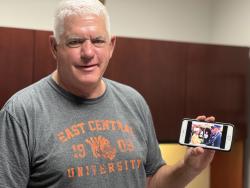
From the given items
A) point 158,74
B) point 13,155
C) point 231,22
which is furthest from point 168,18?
point 13,155

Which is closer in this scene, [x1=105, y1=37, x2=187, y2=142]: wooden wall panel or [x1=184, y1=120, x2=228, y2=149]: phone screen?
[x1=184, y1=120, x2=228, y2=149]: phone screen

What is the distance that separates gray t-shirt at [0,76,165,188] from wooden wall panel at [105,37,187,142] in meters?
0.65

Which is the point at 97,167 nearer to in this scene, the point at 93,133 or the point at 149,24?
the point at 93,133

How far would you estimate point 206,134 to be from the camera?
4.25ft

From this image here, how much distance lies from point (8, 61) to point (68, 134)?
2.35ft

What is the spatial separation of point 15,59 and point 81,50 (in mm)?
689

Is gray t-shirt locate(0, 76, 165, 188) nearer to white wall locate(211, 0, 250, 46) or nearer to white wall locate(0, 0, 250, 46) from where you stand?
white wall locate(0, 0, 250, 46)

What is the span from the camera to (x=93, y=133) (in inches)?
47.0

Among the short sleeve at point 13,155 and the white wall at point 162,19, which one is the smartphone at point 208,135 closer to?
the short sleeve at point 13,155

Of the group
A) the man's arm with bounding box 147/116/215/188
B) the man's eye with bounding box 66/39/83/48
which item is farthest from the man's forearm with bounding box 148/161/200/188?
the man's eye with bounding box 66/39/83/48

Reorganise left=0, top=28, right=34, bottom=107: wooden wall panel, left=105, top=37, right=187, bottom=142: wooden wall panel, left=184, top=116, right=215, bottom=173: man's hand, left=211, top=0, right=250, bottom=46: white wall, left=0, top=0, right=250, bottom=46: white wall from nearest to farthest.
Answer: left=184, top=116, right=215, bottom=173: man's hand, left=0, top=28, right=34, bottom=107: wooden wall panel, left=105, top=37, right=187, bottom=142: wooden wall panel, left=0, top=0, right=250, bottom=46: white wall, left=211, top=0, right=250, bottom=46: white wall

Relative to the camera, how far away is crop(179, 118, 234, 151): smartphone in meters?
1.27

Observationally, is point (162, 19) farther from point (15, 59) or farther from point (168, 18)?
point (15, 59)

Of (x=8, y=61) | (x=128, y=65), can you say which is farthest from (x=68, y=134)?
(x=128, y=65)
